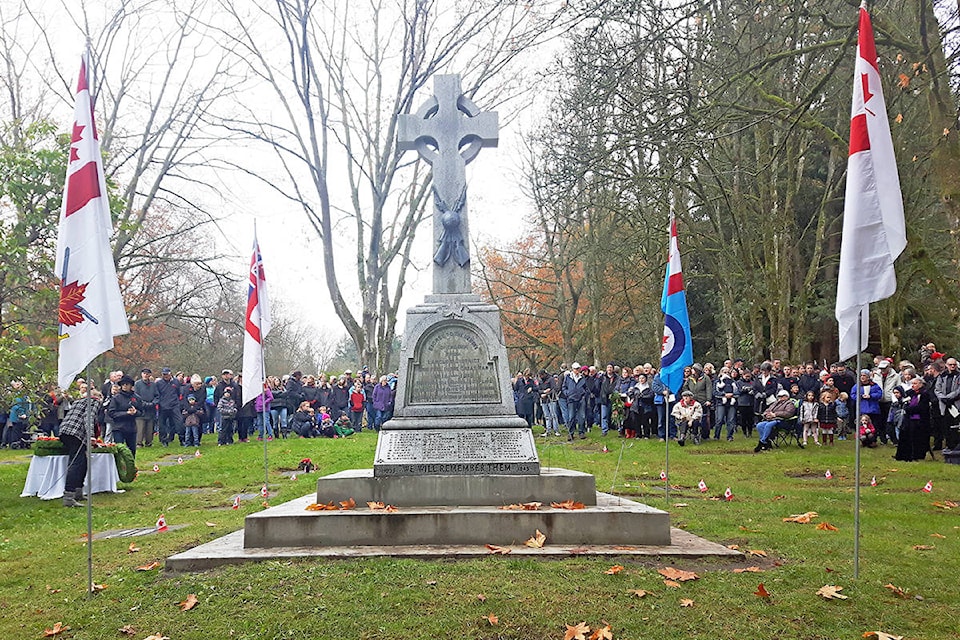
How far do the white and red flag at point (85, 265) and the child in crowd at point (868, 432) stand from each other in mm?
15678

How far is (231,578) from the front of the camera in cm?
582

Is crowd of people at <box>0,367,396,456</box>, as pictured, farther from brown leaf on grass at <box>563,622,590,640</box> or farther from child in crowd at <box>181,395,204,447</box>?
brown leaf on grass at <box>563,622,590,640</box>

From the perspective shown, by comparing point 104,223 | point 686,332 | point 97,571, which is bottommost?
point 97,571

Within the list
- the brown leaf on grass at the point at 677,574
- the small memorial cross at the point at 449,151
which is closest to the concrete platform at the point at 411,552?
the brown leaf on grass at the point at 677,574

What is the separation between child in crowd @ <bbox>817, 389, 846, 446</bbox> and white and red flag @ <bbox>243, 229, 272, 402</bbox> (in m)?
12.7

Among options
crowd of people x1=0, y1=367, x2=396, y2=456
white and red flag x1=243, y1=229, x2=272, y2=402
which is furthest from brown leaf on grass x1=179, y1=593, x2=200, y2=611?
crowd of people x1=0, y1=367, x2=396, y2=456

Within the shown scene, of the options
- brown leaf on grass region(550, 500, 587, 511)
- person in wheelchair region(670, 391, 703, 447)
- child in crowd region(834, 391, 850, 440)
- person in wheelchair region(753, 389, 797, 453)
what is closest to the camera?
brown leaf on grass region(550, 500, 587, 511)

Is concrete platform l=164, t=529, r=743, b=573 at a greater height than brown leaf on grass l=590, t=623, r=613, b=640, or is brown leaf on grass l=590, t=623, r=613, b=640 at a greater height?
concrete platform l=164, t=529, r=743, b=573

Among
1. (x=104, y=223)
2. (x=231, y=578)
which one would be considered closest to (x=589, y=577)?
(x=231, y=578)

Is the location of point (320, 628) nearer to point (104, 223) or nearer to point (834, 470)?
point (104, 223)

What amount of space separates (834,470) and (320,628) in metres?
11.1

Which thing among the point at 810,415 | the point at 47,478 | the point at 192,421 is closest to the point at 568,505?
the point at 47,478

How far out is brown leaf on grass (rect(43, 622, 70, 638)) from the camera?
4.90 m

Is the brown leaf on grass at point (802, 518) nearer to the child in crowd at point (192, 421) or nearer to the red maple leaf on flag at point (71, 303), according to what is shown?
the red maple leaf on flag at point (71, 303)
